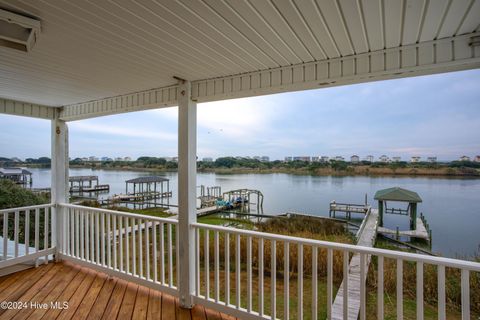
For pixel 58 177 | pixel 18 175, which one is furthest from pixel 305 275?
pixel 18 175

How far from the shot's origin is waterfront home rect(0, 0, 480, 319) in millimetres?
1495

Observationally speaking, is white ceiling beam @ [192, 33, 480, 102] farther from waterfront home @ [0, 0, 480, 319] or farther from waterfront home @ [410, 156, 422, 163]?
waterfront home @ [410, 156, 422, 163]

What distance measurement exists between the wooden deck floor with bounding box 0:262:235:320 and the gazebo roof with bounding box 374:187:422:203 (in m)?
5.07

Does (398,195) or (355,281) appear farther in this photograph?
(398,195)

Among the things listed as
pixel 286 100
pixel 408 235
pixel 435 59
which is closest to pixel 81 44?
pixel 435 59

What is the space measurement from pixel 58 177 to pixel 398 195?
7.17 meters

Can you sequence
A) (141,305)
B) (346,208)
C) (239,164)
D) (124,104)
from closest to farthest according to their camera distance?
1. (141,305)
2. (124,104)
3. (239,164)
4. (346,208)

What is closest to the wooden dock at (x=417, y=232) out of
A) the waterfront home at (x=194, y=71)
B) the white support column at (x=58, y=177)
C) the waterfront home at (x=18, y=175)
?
the waterfront home at (x=194, y=71)

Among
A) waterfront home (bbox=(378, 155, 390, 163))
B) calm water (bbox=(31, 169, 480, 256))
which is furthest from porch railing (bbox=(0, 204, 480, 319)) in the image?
waterfront home (bbox=(378, 155, 390, 163))

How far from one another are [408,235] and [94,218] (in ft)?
22.6

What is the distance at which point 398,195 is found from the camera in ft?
18.9

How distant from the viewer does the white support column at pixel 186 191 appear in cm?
274

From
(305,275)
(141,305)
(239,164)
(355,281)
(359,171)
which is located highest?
(239,164)

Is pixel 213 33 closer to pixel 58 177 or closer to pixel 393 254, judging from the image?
pixel 393 254
